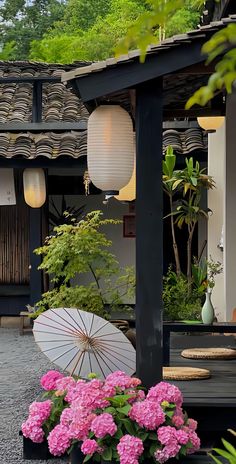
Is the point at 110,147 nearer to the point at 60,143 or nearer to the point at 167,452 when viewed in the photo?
the point at 167,452

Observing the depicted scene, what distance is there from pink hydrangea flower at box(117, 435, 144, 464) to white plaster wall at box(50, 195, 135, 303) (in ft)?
29.9

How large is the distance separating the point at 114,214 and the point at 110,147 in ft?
26.5

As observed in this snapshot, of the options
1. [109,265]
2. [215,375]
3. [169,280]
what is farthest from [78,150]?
[215,375]

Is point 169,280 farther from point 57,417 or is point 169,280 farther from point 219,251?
point 57,417

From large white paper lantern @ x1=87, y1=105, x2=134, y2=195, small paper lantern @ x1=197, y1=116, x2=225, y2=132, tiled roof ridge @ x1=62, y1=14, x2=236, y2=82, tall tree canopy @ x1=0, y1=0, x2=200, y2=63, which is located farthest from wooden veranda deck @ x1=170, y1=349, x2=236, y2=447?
tall tree canopy @ x1=0, y1=0, x2=200, y2=63

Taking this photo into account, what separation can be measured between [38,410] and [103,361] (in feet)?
2.45

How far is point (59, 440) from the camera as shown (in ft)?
15.9

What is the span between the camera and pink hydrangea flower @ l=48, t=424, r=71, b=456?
4844 mm

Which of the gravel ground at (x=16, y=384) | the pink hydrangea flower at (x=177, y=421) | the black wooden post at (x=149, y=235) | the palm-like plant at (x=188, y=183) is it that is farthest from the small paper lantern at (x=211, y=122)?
the pink hydrangea flower at (x=177, y=421)

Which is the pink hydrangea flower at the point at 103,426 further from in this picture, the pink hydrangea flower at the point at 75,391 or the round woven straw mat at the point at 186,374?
the round woven straw mat at the point at 186,374

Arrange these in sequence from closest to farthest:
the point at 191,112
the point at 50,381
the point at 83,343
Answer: the point at 50,381 < the point at 83,343 < the point at 191,112

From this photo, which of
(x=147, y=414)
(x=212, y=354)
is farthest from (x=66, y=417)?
(x=212, y=354)

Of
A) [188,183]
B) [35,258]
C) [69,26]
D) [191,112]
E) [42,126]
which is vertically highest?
[69,26]

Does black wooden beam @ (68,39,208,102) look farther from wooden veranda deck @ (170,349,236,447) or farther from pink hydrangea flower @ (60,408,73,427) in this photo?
wooden veranda deck @ (170,349,236,447)
